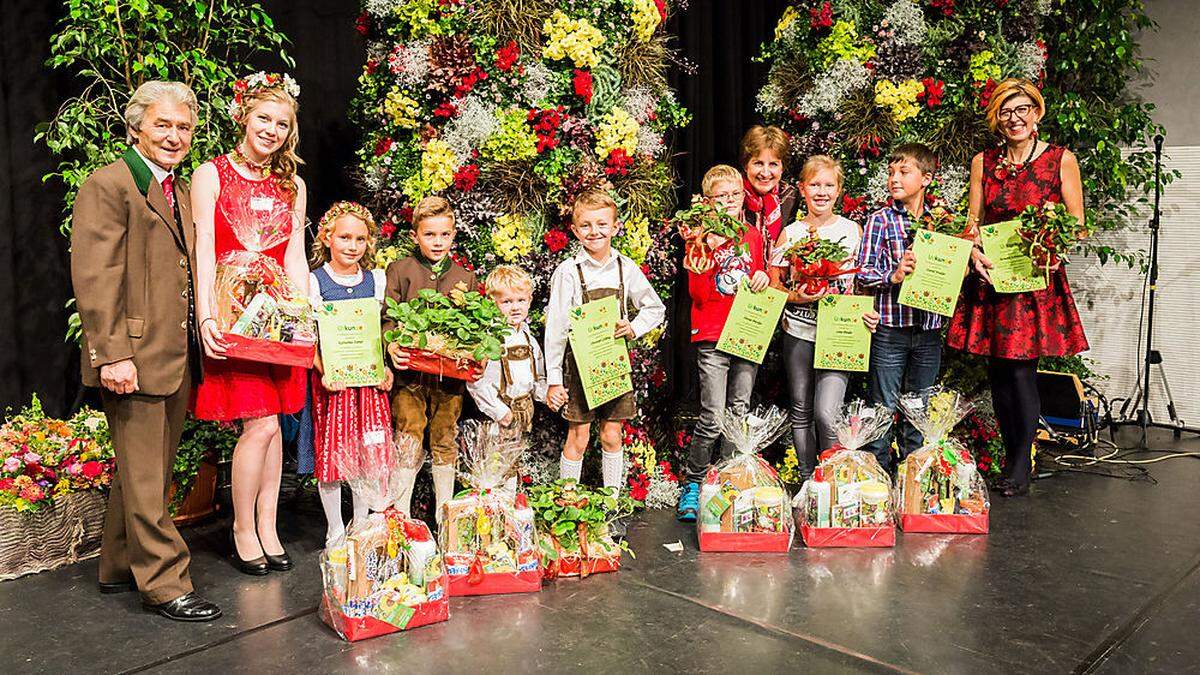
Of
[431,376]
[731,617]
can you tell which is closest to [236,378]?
[431,376]

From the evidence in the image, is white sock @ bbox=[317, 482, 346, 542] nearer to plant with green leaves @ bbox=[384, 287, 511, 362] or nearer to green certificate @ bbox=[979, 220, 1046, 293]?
plant with green leaves @ bbox=[384, 287, 511, 362]

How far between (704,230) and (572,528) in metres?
1.36

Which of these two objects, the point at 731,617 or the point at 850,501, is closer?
the point at 731,617

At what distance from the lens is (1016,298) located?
4.45 m

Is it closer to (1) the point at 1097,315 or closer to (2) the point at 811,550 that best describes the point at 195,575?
(2) the point at 811,550

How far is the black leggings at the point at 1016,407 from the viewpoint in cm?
453

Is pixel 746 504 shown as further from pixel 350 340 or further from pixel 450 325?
pixel 350 340

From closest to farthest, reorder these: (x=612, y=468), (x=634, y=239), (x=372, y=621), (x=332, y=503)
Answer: (x=372, y=621)
(x=332, y=503)
(x=612, y=468)
(x=634, y=239)

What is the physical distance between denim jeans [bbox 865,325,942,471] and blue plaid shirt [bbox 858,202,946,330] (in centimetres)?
6

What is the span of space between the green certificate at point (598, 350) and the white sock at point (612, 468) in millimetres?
282

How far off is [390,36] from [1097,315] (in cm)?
502

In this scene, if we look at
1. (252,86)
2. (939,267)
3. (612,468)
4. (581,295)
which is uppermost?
(252,86)

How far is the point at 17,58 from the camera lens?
4.12m

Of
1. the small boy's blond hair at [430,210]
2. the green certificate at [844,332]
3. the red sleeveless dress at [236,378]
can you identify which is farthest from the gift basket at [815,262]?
the red sleeveless dress at [236,378]
